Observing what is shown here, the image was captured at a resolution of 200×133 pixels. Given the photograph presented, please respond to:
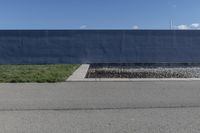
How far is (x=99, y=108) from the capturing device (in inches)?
360

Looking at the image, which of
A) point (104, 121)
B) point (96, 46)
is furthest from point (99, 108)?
point (96, 46)

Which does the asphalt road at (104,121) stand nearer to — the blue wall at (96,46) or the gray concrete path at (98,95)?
the gray concrete path at (98,95)

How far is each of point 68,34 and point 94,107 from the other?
16.4 metres

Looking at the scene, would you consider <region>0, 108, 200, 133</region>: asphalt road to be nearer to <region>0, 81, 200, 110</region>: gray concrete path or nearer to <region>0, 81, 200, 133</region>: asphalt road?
<region>0, 81, 200, 133</region>: asphalt road

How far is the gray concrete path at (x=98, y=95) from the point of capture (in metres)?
9.52

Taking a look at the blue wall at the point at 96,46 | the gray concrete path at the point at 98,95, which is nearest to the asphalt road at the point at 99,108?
the gray concrete path at the point at 98,95

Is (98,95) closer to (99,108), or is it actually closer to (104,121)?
A: (99,108)

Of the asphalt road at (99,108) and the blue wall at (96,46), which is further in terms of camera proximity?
the blue wall at (96,46)

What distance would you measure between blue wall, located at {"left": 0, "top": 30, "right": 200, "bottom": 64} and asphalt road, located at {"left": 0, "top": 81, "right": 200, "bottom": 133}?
38.1 ft

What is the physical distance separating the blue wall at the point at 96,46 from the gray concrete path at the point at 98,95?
10932mm

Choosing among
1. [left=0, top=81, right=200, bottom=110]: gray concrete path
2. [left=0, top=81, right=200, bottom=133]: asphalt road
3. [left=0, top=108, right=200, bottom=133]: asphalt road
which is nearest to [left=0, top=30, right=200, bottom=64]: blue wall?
[left=0, top=81, right=200, bottom=110]: gray concrete path

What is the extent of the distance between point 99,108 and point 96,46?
16.2 m

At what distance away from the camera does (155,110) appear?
29.2ft

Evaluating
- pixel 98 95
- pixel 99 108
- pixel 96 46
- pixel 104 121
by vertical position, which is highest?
pixel 104 121
